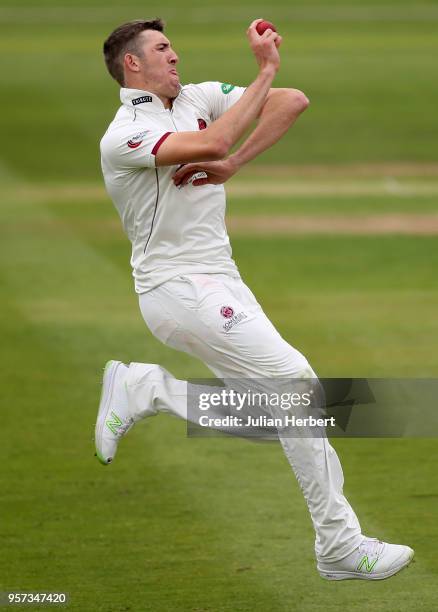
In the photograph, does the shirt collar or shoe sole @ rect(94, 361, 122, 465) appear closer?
the shirt collar

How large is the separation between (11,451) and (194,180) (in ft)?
10.9

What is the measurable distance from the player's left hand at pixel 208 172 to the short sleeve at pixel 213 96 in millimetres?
477

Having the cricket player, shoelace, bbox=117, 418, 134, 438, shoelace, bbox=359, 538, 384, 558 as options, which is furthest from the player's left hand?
shoelace, bbox=359, 538, 384, 558

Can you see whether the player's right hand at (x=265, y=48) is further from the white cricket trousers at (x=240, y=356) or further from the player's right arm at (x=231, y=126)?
the white cricket trousers at (x=240, y=356)

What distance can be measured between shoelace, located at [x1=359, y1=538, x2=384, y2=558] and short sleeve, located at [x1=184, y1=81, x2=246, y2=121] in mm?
2191

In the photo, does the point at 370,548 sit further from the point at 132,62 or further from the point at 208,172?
the point at 132,62

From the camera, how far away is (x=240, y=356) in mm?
6648

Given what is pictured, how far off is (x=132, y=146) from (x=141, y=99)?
0.32 m

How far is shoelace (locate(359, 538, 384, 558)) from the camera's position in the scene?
6.50 m

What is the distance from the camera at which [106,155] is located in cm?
680

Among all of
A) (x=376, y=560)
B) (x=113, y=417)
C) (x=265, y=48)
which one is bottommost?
(x=376, y=560)

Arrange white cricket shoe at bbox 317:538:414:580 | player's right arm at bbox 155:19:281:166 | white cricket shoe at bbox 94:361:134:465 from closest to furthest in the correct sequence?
player's right arm at bbox 155:19:281:166, white cricket shoe at bbox 317:538:414:580, white cricket shoe at bbox 94:361:134:465

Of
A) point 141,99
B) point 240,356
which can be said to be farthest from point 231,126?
point 240,356

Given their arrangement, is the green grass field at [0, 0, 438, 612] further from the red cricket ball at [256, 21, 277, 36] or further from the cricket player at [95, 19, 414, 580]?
the red cricket ball at [256, 21, 277, 36]
